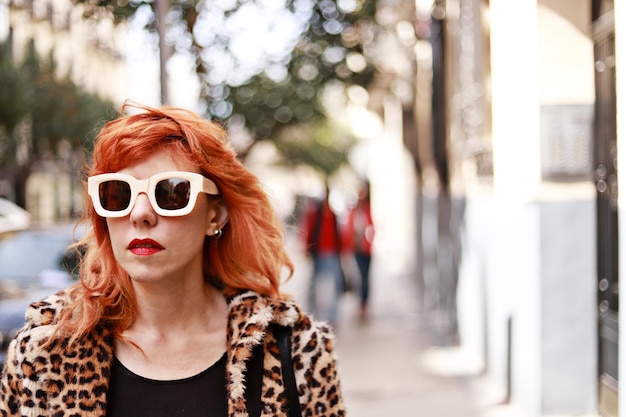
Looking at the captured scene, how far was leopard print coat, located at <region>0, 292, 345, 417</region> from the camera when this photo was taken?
2.09 m

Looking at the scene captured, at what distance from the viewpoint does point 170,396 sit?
7.00 ft

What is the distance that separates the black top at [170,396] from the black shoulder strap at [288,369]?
0.08 meters

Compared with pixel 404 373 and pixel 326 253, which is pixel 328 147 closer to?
pixel 326 253

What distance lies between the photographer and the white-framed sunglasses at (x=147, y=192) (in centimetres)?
214

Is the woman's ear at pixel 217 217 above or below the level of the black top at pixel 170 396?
above

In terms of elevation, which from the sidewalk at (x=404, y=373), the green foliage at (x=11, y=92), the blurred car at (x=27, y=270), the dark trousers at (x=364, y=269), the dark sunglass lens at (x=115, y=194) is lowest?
the sidewalk at (x=404, y=373)

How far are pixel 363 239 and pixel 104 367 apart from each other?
35.0 ft

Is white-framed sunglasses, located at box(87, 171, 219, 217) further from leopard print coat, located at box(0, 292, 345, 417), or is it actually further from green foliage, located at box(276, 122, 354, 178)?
green foliage, located at box(276, 122, 354, 178)

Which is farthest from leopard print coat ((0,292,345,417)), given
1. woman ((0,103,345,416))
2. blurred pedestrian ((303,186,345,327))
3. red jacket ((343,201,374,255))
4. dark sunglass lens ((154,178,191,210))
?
red jacket ((343,201,374,255))

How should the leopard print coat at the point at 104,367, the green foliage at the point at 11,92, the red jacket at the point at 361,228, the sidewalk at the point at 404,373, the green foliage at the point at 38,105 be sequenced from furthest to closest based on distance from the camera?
1. the green foliage at the point at 38,105
2. the green foliage at the point at 11,92
3. the red jacket at the point at 361,228
4. the sidewalk at the point at 404,373
5. the leopard print coat at the point at 104,367

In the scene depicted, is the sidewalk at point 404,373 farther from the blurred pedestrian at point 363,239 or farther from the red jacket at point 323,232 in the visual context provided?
the red jacket at point 323,232

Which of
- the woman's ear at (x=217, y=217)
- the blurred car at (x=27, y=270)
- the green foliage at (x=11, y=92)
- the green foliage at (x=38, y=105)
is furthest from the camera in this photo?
the green foliage at (x=38, y=105)

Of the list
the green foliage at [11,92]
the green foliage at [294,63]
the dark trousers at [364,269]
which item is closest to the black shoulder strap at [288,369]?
the green foliage at [294,63]

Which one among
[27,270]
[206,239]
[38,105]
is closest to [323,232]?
[27,270]
